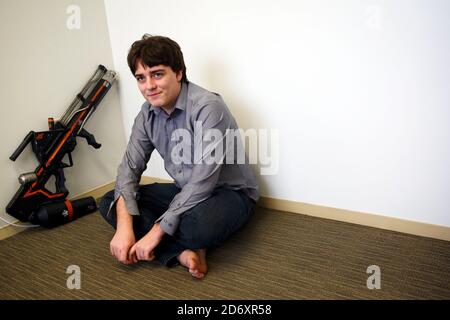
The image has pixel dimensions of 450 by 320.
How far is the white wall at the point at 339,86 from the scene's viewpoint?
3.73 ft

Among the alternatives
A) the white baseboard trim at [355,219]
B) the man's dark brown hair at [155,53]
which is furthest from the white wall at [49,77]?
the man's dark brown hair at [155,53]

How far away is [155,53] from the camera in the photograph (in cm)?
115

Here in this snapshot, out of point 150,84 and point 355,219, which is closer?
point 150,84

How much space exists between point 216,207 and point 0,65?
3.89 feet

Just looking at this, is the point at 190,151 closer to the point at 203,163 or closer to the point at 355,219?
the point at 203,163

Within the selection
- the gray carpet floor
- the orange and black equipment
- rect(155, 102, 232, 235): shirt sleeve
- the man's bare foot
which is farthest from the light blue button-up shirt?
the orange and black equipment

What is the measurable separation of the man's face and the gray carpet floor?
62 centimetres

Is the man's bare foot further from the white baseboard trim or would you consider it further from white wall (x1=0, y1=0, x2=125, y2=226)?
white wall (x1=0, y1=0, x2=125, y2=226)

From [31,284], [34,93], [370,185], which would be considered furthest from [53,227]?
[370,185]

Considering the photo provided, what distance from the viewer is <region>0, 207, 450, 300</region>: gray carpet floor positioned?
1.04m

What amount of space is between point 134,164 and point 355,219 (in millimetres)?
961

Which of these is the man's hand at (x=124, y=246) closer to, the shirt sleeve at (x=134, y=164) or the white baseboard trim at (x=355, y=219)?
the shirt sleeve at (x=134, y=164)

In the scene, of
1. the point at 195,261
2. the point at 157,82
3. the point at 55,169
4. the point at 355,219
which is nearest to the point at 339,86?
the point at 355,219
